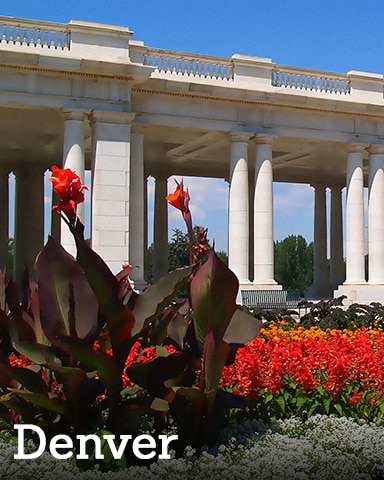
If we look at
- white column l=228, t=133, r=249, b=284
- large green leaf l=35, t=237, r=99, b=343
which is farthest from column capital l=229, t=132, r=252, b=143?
large green leaf l=35, t=237, r=99, b=343

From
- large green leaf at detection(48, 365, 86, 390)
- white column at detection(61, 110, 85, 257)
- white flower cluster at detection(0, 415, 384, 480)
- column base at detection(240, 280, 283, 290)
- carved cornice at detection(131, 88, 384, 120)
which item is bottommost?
white flower cluster at detection(0, 415, 384, 480)

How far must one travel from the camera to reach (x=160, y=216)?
59.0 m

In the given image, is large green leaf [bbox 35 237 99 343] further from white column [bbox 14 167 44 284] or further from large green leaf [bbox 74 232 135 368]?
white column [bbox 14 167 44 284]

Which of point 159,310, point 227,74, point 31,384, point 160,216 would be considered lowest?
point 31,384

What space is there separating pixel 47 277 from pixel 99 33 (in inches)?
1270

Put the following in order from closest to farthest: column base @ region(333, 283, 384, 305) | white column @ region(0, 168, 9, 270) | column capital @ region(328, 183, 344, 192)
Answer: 1. column base @ region(333, 283, 384, 305)
2. white column @ region(0, 168, 9, 270)
3. column capital @ region(328, 183, 344, 192)

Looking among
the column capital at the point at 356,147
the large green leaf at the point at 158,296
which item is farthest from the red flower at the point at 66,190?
the column capital at the point at 356,147

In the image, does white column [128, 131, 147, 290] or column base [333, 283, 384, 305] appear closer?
white column [128, 131, 147, 290]

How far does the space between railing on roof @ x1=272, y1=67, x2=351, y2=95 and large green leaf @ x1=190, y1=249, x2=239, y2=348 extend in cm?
3854

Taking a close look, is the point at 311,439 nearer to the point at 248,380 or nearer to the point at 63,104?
the point at 248,380

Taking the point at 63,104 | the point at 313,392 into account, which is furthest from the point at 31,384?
the point at 63,104

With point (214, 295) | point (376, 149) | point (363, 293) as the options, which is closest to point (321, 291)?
point (363, 293)

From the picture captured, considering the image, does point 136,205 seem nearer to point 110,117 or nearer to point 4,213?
point 110,117

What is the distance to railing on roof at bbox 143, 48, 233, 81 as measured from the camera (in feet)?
139
